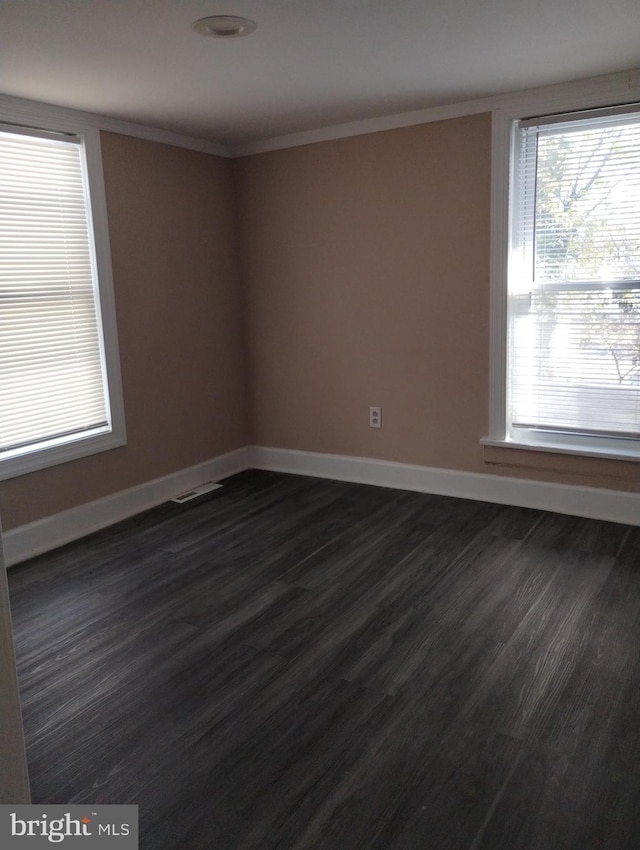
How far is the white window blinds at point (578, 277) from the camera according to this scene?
10.6 feet

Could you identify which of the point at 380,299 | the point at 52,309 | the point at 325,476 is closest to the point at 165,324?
the point at 52,309

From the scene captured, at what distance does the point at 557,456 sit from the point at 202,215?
2573mm

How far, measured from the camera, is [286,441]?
182 inches

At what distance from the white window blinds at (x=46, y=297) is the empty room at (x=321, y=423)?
0.02 metres

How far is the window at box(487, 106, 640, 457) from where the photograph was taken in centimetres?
325

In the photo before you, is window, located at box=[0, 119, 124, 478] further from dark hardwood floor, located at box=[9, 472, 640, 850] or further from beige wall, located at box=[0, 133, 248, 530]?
dark hardwood floor, located at box=[9, 472, 640, 850]

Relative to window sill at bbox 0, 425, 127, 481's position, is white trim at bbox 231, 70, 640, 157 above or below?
above

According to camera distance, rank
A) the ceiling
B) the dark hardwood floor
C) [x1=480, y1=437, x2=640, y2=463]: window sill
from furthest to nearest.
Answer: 1. [x1=480, y1=437, x2=640, y2=463]: window sill
2. the ceiling
3. the dark hardwood floor

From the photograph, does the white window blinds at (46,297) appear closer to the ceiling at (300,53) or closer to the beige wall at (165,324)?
the beige wall at (165,324)

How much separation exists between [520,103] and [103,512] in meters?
3.06

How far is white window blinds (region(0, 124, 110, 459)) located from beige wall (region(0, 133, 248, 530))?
0.18 metres

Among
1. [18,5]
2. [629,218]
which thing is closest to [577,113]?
[629,218]

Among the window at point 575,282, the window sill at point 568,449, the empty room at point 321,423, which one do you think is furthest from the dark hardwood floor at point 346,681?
the window at point 575,282

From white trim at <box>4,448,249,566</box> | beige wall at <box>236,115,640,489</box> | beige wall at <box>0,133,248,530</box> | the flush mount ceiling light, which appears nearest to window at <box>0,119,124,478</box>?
beige wall at <box>0,133,248,530</box>
